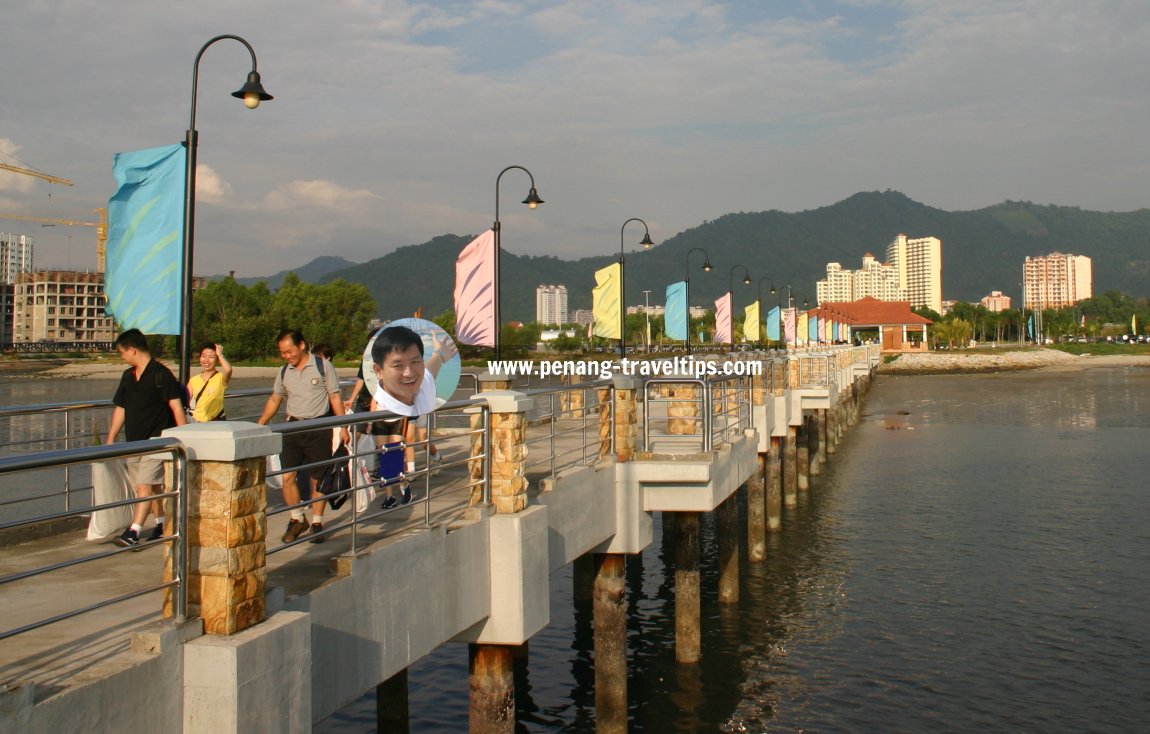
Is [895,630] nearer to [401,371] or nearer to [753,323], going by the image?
[401,371]

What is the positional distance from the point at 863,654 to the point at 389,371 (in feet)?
39.1

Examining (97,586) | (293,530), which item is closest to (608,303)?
(293,530)

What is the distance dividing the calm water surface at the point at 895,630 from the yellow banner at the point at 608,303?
544 centimetres

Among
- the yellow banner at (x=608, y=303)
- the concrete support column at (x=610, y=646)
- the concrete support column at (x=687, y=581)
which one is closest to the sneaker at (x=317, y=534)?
the concrete support column at (x=610, y=646)

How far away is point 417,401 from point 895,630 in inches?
509

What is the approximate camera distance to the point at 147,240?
8273 mm

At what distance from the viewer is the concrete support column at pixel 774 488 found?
2428cm

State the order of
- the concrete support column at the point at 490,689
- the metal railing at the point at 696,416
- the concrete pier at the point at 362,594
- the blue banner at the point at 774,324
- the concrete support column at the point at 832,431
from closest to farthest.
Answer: the concrete pier at the point at 362,594, the concrete support column at the point at 490,689, the metal railing at the point at 696,416, the concrete support column at the point at 832,431, the blue banner at the point at 774,324

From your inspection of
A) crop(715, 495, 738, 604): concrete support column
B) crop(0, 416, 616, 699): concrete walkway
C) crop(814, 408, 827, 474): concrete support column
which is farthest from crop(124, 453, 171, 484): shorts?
crop(814, 408, 827, 474): concrete support column

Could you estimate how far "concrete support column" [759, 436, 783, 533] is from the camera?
79.7 ft

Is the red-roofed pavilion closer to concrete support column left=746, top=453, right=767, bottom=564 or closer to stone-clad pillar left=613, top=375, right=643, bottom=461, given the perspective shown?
concrete support column left=746, top=453, right=767, bottom=564

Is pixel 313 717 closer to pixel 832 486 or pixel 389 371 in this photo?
pixel 389 371

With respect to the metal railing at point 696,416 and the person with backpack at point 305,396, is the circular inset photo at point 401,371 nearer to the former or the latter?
the person with backpack at point 305,396

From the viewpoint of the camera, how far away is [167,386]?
298 inches
